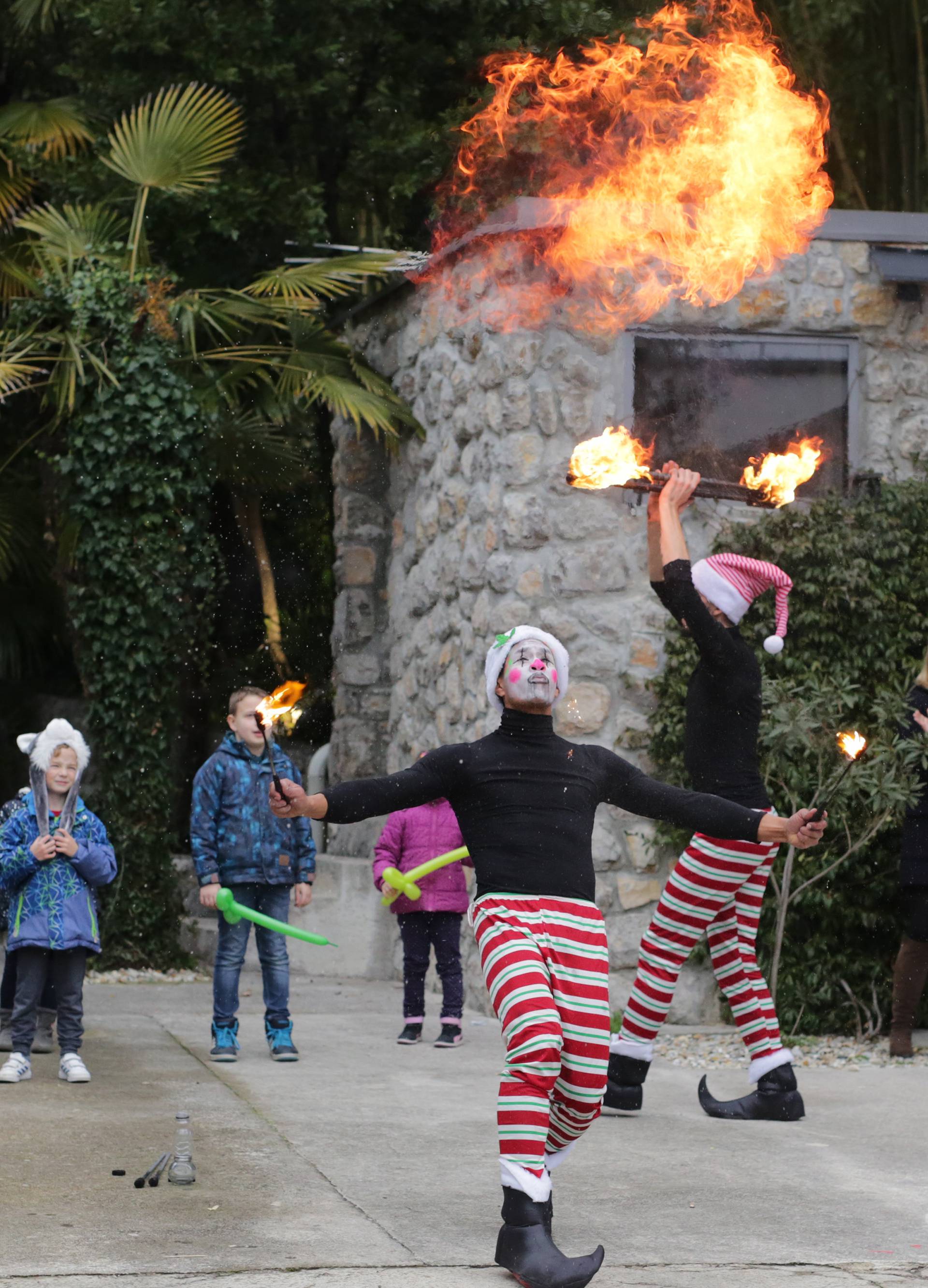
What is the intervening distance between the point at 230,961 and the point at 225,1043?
36cm

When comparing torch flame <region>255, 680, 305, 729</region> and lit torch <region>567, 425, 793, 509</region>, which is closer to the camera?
torch flame <region>255, 680, 305, 729</region>

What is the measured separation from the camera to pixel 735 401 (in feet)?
30.4

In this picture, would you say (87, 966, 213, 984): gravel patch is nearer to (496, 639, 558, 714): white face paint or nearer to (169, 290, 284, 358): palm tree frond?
(169, 290, 284, 358): palm tree frond

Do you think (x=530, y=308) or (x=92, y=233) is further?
(x=92, y=233)

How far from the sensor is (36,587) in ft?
50.6

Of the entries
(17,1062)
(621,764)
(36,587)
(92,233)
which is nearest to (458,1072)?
(17,1062)

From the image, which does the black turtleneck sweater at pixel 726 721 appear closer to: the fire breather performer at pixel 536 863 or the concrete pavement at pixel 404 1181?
the concrete pavement at pixel 404 1181

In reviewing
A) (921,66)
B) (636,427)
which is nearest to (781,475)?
(636,427)

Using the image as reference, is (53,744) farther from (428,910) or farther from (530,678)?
(530,678)

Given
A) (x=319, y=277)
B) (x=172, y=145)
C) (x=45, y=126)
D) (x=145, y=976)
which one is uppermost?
(x=45, y=126)

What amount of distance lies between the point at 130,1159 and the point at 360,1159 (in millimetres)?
751

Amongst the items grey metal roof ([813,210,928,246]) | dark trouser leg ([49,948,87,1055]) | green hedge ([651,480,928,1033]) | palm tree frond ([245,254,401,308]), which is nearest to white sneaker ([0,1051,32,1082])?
dark trouser leg ([49,948,87,1055])

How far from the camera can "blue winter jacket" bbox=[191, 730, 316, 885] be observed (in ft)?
26.2

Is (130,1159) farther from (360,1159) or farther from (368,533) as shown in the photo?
(368,533)
